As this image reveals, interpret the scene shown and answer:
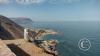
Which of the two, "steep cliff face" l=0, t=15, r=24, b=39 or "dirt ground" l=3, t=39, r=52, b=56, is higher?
"steep cliff face" l=0, t=15, r=24, b=39

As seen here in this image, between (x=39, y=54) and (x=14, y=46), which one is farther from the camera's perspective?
(x=14, y=46)

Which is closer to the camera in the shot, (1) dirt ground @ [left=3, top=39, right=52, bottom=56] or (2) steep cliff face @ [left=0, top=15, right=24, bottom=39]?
(1) dirt ground @ [left=3, top=39, right=52, bottom=56]

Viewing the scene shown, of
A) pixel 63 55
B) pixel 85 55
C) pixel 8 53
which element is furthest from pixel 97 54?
pixel 8 53

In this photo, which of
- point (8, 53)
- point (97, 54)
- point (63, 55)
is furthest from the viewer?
point (97, 54)

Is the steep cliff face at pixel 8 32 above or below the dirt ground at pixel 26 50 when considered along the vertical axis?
above

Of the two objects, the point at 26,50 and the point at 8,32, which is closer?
the point at 26,50

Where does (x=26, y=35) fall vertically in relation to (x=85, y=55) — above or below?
above

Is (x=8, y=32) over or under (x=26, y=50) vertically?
over

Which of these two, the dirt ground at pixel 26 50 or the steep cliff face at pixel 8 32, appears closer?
the dirt ground at pixel 26 50

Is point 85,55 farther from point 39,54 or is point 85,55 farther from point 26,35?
point 39,54

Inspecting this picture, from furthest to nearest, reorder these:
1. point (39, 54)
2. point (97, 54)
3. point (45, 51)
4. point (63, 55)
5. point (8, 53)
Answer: point (97, 54), point (63, 55), point (45, 51), point (39, 54), point (8, 53)
